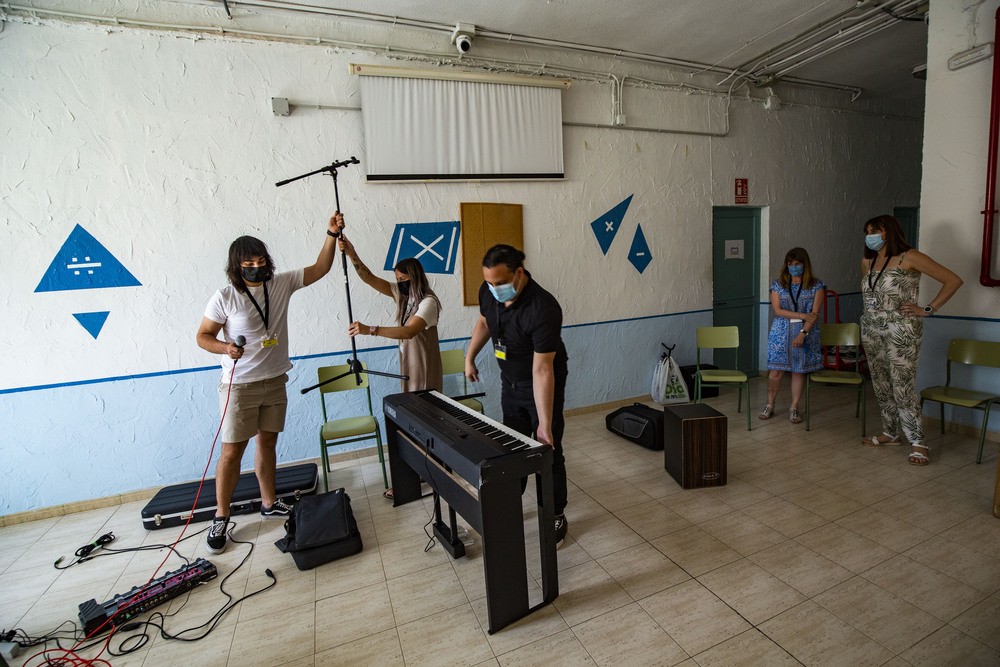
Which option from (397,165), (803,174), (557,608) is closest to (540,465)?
(557,608)

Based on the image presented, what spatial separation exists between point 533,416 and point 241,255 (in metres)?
1.74

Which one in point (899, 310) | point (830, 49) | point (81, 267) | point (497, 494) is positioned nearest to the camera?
point (497, 494)

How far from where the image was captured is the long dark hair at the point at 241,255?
102 inches

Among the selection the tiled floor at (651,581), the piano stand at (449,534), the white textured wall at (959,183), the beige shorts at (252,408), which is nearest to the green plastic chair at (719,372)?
the tiled floor at (651,581)

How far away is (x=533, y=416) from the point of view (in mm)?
2465

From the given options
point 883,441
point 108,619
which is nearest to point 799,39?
point 883,441

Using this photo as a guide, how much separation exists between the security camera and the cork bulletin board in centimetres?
116

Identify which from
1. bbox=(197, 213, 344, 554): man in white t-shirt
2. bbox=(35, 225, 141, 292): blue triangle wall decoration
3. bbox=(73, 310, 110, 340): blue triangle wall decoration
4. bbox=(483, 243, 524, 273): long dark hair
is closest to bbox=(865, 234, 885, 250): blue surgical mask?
bbox=(483, 243, 524, 273): long dark hair

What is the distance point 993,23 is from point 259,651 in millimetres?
5485

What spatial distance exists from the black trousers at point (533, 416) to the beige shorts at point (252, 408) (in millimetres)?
1337

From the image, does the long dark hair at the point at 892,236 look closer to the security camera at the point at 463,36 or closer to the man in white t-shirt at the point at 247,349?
the security camera at the point at 463,36

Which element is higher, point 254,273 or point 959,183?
point 959,183

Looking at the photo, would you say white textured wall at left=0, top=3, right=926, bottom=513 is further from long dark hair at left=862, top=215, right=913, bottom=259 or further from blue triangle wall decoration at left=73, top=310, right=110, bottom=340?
long dark hair at left=862, top=215, right=913, bottom=259

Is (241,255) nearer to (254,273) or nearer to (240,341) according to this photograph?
(254,273)
